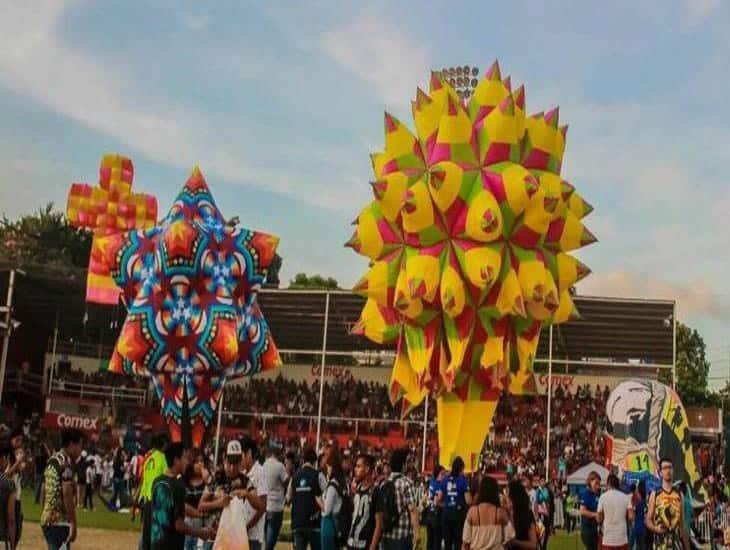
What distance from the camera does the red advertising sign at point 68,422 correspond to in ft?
114

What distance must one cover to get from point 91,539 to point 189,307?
6.03 meters

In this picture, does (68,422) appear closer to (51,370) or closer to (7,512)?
(51,370)

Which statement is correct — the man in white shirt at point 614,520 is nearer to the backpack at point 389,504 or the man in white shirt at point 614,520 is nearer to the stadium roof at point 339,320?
the backpack at point 389,504

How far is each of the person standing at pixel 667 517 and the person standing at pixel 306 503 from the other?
3269mm

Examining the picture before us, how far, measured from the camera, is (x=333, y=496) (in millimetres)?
9641

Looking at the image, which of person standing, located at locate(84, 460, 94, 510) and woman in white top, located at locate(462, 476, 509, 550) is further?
person standing, located at locate(84, 460, 94, 510)

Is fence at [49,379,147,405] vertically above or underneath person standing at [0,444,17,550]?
above

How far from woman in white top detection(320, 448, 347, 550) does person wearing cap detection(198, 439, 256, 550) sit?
1.04 m

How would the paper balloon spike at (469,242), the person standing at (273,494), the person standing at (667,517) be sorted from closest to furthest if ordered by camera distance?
1. the person standing at (667,517)
2. the person standing at (273,494)
3. the paper balloon spike at (469,242)

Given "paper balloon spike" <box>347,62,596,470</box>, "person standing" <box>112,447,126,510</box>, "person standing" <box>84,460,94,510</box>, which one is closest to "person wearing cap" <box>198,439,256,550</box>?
"paper balloon spike" <box>347,62,596,470</box>

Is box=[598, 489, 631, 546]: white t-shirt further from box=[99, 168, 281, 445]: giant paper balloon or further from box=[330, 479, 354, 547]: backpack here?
box=[99, 168, 281, 445]: giant paper balloon

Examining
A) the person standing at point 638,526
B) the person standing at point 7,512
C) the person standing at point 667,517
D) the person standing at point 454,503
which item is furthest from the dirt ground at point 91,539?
the person standing at point 667,517

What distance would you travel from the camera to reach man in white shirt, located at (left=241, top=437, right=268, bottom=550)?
8.29 m

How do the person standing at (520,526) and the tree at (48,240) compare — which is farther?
the tree at (48,240)
